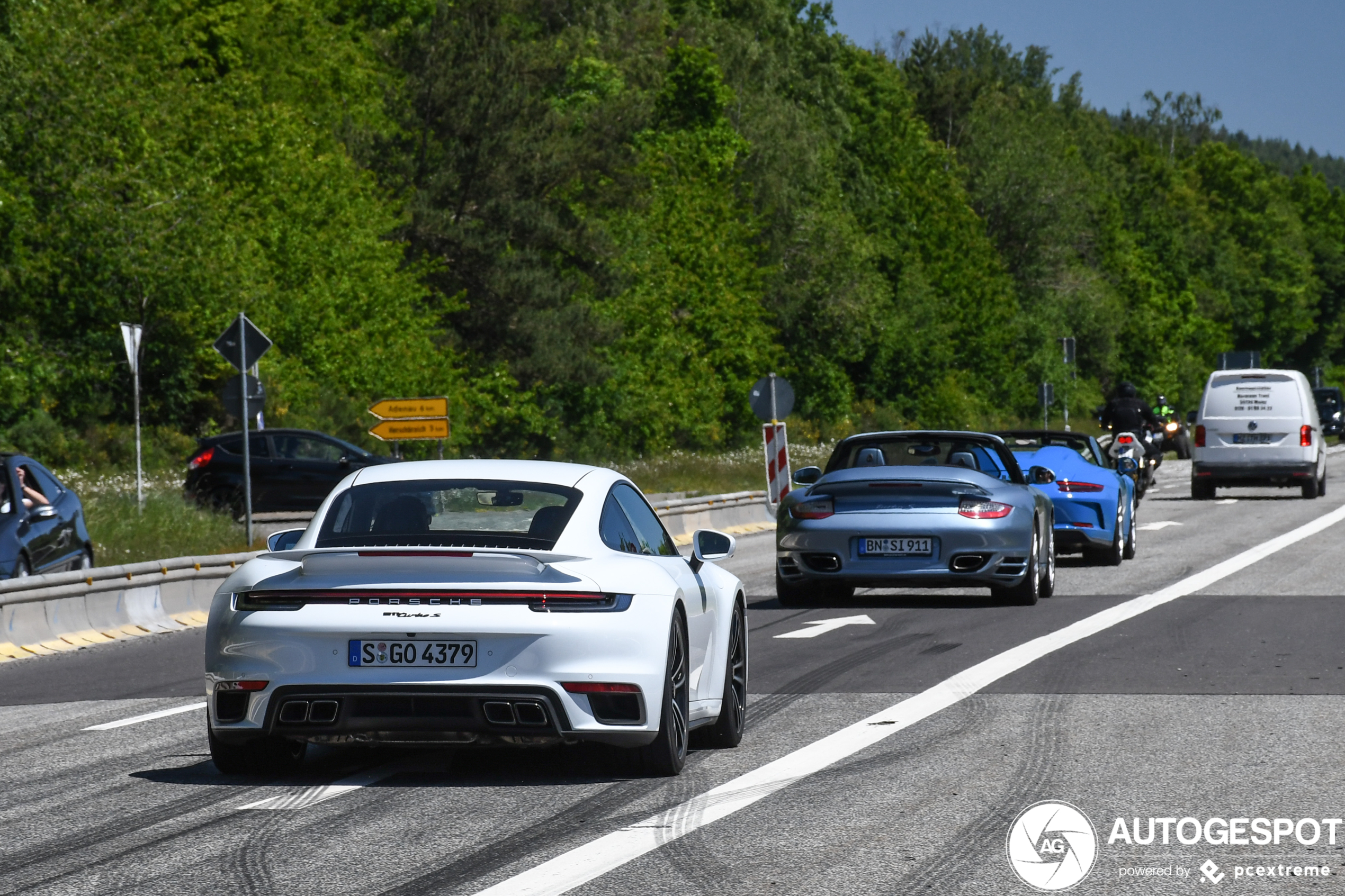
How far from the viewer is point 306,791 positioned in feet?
25.3

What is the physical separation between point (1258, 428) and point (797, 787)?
29.0m

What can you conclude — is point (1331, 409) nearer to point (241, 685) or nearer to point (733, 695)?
point (733, 695)

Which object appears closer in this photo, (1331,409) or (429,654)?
(429,654)

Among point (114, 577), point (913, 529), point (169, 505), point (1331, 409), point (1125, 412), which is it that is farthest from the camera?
point (1331, 409)

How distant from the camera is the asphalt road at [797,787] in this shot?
610cm

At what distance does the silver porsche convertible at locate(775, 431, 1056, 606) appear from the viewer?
15.6 m

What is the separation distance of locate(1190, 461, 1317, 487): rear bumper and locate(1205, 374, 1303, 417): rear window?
91 centimetres

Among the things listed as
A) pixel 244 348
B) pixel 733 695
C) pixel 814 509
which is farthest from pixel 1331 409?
pixel 733 695

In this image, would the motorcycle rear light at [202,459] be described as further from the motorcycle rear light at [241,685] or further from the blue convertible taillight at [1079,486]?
the motorcycle rear light at [241,685]

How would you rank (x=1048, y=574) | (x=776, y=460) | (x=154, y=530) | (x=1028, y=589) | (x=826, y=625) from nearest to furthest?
(x=826, y=625) → (x=1028, y=589) → (x=1048, y=574) → (x=154, y=530) → (x=776, y=460)

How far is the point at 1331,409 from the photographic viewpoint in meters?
76.6

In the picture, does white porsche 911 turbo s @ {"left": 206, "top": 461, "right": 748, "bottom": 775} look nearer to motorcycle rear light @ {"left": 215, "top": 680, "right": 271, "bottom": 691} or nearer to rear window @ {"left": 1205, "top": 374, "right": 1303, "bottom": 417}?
motorcycle rear light @ {"left": 215, "top": 680, "right": 271, "bottom": 691}

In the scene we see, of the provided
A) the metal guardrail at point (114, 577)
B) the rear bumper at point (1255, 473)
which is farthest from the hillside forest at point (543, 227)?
the metal guardrail at point (114, 577)

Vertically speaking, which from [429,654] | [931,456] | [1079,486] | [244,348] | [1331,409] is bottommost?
[1331,409]
